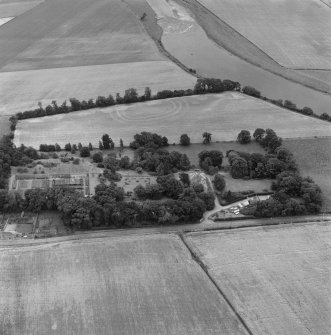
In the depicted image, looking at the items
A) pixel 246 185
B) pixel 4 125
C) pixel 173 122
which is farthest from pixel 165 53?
pixel 246 185

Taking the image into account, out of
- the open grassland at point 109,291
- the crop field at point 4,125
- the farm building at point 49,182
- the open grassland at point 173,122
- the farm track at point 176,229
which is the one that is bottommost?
the open grassland at point 109,291

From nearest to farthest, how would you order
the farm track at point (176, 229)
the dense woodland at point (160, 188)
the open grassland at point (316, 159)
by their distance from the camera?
the farm track at point (176, 229)
the dense woodland at point (160, 188)
the open grassland at point (316, 159)

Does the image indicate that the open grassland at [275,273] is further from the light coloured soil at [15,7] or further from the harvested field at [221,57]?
the light coloured soil at [15,7]

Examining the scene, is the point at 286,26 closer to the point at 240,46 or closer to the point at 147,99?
the point at 240,46

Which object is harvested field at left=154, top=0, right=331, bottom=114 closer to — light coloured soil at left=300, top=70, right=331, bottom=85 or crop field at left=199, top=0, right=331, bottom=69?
light coloured soil at left=300, top=70, right=331, bottom=85

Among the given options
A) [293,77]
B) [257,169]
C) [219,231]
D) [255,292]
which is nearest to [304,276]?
[255,292]

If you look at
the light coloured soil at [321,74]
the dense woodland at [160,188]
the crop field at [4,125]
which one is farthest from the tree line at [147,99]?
the light coloured soil at [321,74]

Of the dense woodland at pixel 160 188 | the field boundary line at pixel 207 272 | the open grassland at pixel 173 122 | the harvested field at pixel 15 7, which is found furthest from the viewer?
the harvested field at pixel 15 7
